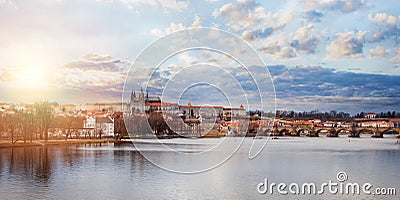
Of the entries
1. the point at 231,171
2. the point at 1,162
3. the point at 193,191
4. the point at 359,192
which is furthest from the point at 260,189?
the point at 1,162

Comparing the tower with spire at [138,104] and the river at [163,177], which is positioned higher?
the tower with spire at [138,104]

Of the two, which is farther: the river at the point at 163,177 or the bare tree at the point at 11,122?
the bare tree at the point at 11,122

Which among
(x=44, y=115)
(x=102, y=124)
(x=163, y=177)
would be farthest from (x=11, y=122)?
(x=163, y=177)

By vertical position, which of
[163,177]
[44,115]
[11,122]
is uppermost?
[44,115]

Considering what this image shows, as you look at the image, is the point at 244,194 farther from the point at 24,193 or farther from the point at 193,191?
the point at 24,193

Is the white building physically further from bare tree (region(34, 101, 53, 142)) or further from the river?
the river

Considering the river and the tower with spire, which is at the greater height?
the tower with spire

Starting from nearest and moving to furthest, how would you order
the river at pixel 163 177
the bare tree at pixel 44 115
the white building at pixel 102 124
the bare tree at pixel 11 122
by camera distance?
the river at pixel 163 177
the bare tree at pixel 11 122
the bare tree at pixel 44 115
the white building at pixel 102 124

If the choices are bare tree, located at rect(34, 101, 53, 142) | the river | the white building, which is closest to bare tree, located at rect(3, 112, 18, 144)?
bare tree, located at rect(34, 101, 53, 142)

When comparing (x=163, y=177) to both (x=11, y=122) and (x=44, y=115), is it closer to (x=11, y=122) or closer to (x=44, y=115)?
(x=11, y=122)

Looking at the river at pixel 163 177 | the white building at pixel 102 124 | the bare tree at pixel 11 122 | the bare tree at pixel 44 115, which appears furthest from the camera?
the white building at pixel 102 124

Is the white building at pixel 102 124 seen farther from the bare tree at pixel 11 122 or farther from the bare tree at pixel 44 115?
the bare tree at pixel 11 122

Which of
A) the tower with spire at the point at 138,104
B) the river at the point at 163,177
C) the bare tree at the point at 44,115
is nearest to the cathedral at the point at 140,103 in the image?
the tower with spire at the point at 138,104

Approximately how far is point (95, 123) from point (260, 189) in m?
28.8
